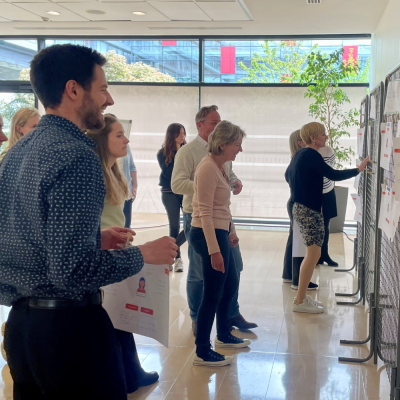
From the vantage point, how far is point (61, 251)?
49.0 inches

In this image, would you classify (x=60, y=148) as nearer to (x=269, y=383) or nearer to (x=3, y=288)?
(x=3, y=288)

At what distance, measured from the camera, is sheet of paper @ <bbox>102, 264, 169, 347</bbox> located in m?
2.05

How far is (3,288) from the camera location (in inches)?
56.2

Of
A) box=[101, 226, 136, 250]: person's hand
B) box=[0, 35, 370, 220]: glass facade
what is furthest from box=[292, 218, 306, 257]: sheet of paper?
box=[0, 35, 370, 220]: glass facade

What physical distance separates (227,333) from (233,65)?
20.7 feet

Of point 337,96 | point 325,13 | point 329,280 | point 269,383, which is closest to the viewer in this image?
point 269,383

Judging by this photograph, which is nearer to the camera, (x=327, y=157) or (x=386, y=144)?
(x=386, y=144)

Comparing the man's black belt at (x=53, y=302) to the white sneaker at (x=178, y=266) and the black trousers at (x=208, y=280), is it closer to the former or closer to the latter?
the black trousers at (x=208, y=280)

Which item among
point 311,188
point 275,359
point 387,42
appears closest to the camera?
point 275,359

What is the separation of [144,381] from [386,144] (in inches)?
75.2

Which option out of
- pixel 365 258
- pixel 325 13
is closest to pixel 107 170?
pixel 365 258

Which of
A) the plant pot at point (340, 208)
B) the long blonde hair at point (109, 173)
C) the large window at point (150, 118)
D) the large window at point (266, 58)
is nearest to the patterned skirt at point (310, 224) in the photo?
the long blonde hair at point (109, 173)

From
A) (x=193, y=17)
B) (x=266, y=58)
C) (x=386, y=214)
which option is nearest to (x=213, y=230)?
(x=386, y=214)

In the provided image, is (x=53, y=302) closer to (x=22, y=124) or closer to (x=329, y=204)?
(x=22, y=124)
